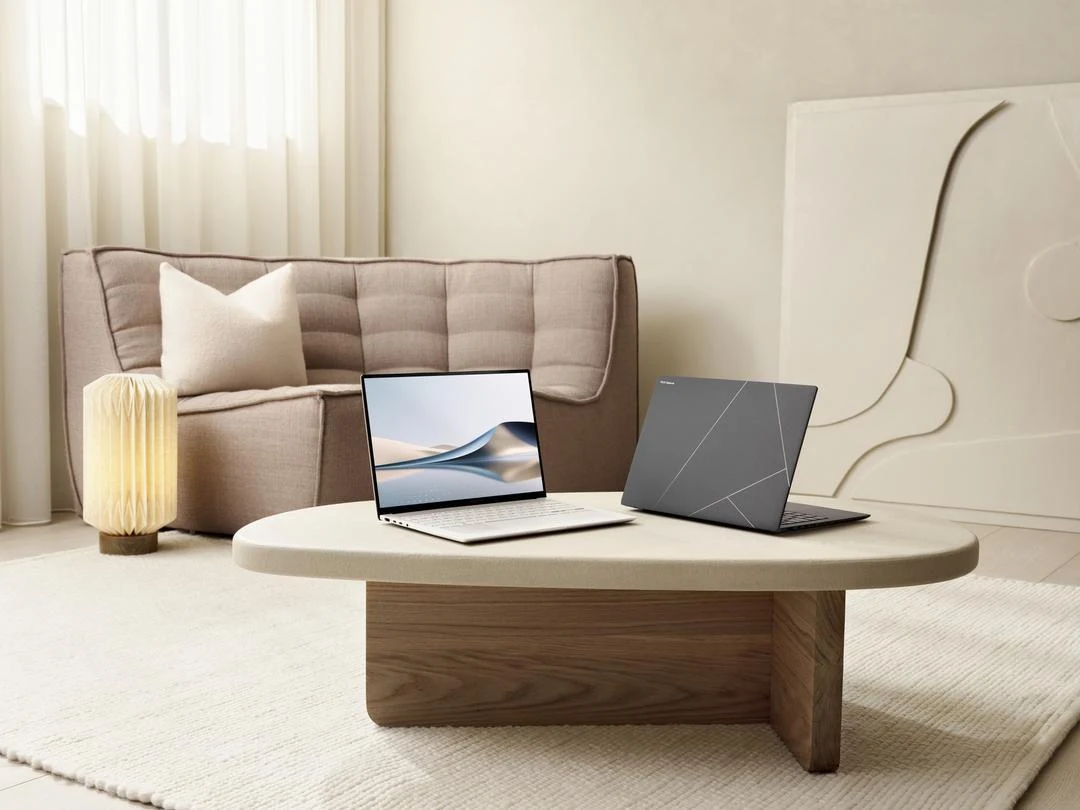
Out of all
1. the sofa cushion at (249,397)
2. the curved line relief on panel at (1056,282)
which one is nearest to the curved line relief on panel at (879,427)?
the curved line relief on panel at (1056,282)

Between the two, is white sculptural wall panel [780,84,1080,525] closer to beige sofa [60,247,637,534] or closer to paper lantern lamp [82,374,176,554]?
beige sofa [60,247,637,534]

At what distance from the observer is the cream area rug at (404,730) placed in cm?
130

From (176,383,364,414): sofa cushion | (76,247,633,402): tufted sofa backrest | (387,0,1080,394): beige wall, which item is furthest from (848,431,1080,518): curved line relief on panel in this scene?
(176,383,364,414): sofa cushion

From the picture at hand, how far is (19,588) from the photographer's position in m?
2.29

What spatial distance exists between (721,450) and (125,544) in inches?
68.6

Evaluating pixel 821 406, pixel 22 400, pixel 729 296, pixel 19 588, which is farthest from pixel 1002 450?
pixel 22 400

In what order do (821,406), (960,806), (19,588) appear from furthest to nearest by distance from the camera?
1. (821,406)
2. (19,588)
3. (960,806)

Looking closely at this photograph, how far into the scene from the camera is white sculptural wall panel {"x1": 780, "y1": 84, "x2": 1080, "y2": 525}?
317 centimetres

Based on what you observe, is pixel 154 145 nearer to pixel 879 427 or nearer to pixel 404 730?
pixel 879 427

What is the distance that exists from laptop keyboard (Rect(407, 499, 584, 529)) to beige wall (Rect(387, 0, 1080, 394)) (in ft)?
7.68

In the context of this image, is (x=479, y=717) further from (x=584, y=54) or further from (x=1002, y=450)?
(x=584, y=54)

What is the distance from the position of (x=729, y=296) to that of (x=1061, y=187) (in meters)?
1.08

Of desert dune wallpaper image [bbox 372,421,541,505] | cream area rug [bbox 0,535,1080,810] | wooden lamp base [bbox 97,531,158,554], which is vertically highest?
desert dune wallpaper image [bbox 372,421,541,505]

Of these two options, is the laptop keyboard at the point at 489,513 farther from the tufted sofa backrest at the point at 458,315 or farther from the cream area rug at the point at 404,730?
the tufted sofa backrest at the point at 458,315
